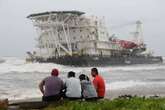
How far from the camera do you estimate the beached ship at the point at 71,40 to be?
73.9 m

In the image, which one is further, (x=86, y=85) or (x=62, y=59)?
(x=62, y=59)

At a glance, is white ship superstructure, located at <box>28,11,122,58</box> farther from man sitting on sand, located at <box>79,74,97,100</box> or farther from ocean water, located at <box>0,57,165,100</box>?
man sitting on sand, located at <box>79,74,97,100</box>

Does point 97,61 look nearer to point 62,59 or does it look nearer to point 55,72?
point 62,59

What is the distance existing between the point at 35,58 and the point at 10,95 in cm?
5392

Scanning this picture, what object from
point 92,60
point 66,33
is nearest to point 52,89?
point 92,60

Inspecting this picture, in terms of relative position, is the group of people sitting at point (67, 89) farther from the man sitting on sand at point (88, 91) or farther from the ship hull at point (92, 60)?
the ship hull at point (92, 60)

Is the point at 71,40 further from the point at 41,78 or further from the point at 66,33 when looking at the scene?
the point at 41,78

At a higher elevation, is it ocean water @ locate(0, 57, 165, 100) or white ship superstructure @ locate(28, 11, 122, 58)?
white ship superstructure @ locate(28, 11, 122, 58)

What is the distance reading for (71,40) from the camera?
257ft

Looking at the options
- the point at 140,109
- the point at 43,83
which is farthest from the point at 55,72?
the point at 140,109

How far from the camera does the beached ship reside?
242ft

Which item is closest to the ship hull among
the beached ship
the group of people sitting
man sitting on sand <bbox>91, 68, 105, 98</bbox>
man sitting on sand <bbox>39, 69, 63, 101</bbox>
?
the beached ship

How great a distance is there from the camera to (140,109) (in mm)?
9414

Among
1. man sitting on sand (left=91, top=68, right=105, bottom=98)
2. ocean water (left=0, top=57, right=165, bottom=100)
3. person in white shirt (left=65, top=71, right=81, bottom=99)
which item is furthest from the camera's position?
ocean water (left=0, top=57, right=165, bottom=100)
